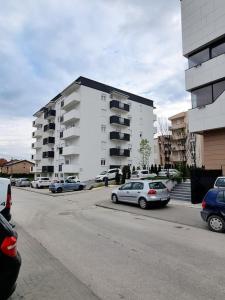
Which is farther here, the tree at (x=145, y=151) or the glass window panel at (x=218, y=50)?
the tree at (x=145, y=151)

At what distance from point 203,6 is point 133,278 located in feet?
71.4

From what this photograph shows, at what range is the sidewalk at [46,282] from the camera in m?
4.42

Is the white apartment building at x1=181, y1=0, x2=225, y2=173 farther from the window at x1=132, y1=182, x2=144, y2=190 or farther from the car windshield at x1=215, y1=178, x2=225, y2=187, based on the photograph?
the window at x1=132, y1=182, x2=144, y2=190

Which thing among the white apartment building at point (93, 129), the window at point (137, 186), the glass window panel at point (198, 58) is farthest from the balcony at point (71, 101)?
the window at point (137, 186)

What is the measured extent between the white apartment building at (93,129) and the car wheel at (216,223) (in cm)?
3598

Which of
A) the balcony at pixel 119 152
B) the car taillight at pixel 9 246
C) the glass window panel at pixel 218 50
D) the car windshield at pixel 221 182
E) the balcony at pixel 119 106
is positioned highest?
the balcony at pixel 119 106

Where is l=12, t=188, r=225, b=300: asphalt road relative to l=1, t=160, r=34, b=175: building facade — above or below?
below

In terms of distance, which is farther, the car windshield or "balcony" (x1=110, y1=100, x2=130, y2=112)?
"balcony" (x1=110, y1=100, x2=130, y2=112)

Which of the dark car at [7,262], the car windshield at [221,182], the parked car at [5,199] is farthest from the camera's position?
the car windshield at [221,182]

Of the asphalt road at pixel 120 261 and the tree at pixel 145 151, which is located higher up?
the tree at pixel 145 151

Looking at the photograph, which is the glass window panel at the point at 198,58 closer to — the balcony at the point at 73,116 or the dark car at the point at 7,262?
the dark car at the point at 7,262

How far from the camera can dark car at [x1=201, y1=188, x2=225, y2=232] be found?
9.81 m

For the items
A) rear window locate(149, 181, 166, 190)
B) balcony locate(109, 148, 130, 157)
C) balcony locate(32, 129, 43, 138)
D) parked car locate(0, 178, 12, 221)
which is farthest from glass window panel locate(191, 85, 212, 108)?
balcony locate(32, 129, 43, 138)

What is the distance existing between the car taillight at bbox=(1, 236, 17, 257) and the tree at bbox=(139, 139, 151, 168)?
44177 millimetres
